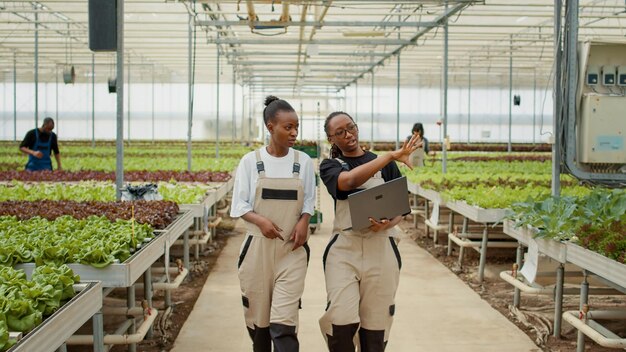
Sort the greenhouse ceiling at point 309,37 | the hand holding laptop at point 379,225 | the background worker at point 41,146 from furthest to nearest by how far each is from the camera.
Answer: the greenhouse ceiling at point 309,37 → the background worker at point 41,146 → the hand holding laptop at point 379,225

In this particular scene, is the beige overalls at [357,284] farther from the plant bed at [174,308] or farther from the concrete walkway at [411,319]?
the plant bed at [174,308]

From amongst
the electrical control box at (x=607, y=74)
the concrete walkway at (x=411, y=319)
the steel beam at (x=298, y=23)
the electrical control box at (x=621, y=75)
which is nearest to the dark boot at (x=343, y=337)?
the concrete walkway at (x=411, y=319)

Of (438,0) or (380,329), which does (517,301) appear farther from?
(438,0)

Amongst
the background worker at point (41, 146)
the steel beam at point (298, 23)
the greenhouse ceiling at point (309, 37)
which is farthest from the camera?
the greenhouse ceiling at point (309, 37)

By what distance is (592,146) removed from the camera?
5113 mm

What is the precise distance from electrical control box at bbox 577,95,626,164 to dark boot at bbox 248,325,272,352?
2.69m

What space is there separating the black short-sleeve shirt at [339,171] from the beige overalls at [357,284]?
0.06m

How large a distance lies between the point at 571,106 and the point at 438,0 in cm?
365

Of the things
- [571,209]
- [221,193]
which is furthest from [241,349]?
[221,193]

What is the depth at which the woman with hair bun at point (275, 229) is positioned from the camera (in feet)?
11.4

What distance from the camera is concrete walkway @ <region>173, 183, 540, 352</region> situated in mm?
5066

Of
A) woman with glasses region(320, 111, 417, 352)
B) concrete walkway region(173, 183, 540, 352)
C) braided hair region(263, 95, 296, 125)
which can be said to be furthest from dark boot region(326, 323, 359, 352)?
concrete walkway region(173, 183, 540, 352)

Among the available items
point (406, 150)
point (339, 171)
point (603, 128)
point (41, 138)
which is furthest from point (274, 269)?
point (41, 138)

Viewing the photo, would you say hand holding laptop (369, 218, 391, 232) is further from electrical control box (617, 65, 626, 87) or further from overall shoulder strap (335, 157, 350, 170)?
electrical control box (617, 65, 626, 87)
